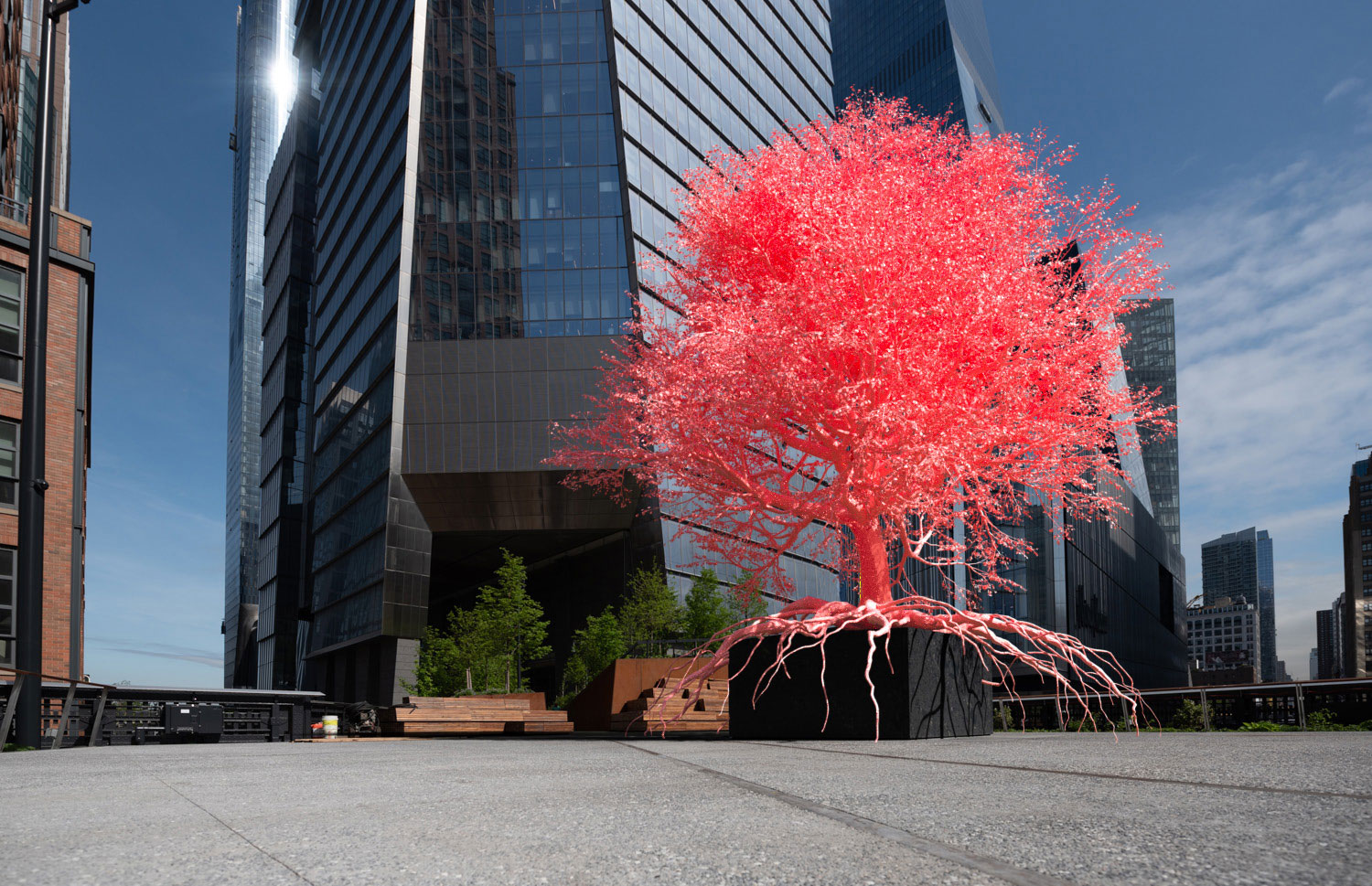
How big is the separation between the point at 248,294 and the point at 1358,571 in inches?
6903

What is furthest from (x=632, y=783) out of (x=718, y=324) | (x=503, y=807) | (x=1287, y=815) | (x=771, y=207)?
(x=771, y=207)

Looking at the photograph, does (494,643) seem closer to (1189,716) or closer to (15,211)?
(15,211)

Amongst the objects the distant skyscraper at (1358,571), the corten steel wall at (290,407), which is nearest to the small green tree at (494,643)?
the corten steel wall at (290,407)

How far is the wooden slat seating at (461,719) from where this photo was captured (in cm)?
1867

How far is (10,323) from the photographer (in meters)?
22.1

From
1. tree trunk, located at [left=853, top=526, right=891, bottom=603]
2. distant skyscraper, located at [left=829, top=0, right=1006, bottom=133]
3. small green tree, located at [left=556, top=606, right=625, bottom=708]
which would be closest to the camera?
tree trunk, located at [left=853, top=526, right=891, bottom=603]

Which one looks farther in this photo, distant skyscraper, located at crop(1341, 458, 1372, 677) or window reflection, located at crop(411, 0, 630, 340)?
distant skyscraper, located at crop(1341, 458, 1372, 677)

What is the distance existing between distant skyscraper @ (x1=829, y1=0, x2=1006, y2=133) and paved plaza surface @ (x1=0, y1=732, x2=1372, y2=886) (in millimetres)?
107574

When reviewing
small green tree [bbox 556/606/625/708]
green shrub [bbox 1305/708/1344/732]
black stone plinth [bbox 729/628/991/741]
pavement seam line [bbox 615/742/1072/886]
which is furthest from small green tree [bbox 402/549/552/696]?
pavement seam line [bbox 615/742/1072/886]

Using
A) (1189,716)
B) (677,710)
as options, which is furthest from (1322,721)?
(677,710)

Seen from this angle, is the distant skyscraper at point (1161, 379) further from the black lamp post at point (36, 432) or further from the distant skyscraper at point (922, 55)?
the black lamp post at point (36, 432)

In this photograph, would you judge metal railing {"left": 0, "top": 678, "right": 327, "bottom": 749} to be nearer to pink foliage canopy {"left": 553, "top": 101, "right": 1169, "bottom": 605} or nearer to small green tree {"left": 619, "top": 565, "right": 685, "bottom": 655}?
pink foliage canopy {"left": 553, "top": 101, "right": 1169, "bottom": 605}

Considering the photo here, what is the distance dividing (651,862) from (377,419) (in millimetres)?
47667

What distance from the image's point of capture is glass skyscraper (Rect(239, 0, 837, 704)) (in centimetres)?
4431
